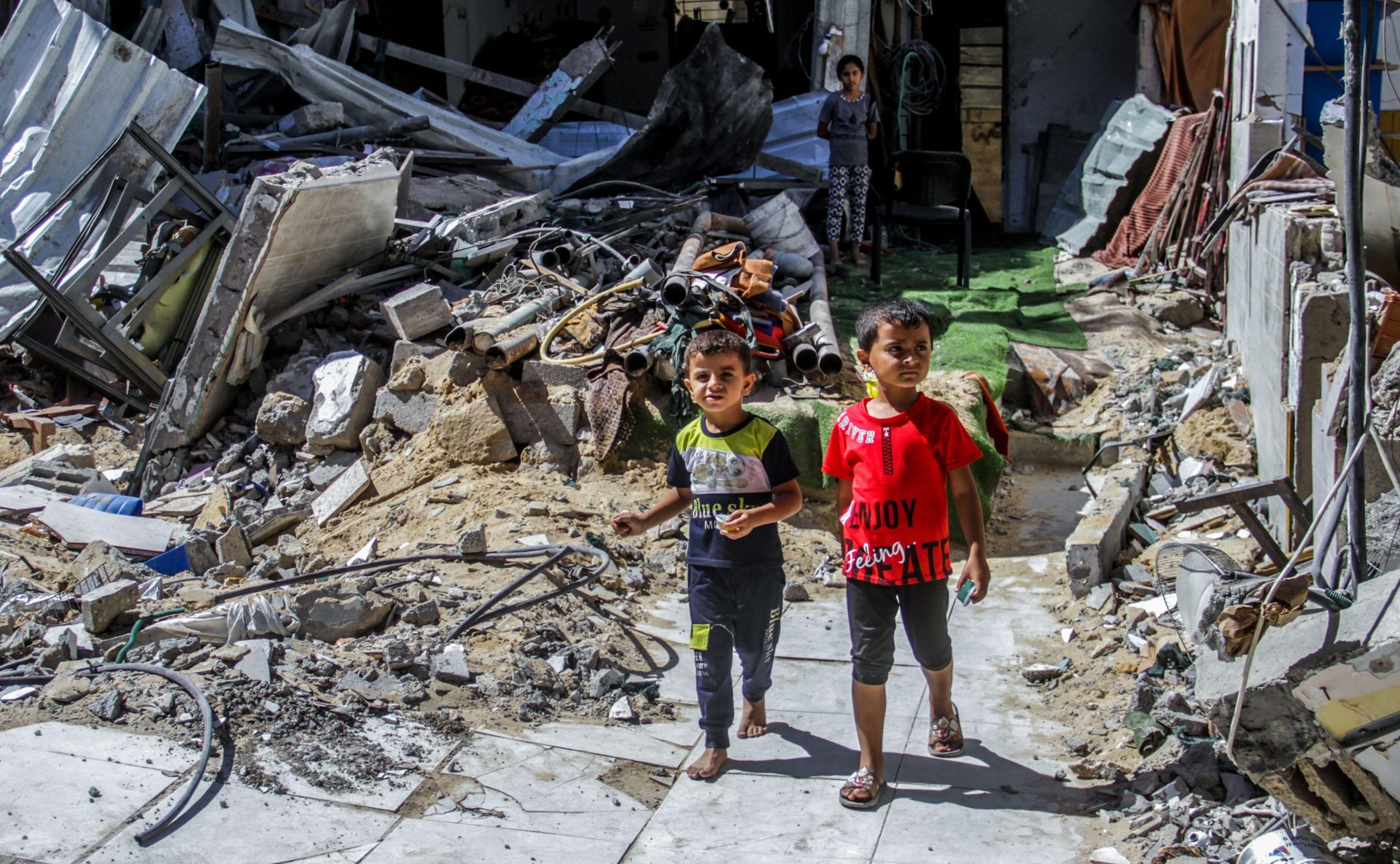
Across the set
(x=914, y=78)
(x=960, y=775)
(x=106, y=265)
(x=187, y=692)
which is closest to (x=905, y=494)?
(x=960, y=775)

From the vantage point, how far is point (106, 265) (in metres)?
8.51

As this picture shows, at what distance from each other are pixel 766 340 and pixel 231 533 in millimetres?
3267

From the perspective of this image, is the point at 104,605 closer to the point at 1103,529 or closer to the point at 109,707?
the point at 109,707

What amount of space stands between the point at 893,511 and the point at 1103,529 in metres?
2.75

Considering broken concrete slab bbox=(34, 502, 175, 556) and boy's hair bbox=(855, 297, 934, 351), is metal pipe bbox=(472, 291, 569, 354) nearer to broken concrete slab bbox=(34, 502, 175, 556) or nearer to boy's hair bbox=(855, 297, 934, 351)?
broken concrete slab bbox=(34, 502, 175, 556)

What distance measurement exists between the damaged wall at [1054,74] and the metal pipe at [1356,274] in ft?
39.7

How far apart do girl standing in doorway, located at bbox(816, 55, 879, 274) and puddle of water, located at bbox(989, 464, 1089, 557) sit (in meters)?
3.94

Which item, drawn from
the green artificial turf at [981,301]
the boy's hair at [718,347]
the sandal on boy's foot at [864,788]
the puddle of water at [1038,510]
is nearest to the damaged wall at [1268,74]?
the green artificial turf at [981,301]

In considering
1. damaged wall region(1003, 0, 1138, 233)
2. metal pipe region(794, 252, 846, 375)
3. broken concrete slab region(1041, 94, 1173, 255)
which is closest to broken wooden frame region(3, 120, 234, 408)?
metal pipe region(794, 252, 846, 375)

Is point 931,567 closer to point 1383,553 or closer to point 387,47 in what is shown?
point 1383,553

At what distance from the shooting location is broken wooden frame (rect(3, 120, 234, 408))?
26.9 ft

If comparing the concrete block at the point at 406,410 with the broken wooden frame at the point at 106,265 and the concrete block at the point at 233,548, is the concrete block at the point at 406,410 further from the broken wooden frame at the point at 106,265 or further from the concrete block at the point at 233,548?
the broken wooden frame at the point at 106,265

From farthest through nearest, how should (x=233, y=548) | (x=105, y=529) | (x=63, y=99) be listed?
(x=63, y=99) → (x=105, y=529) → (x=233, y=548)

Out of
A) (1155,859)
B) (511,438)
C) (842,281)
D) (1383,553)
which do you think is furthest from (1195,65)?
(1155,859)
